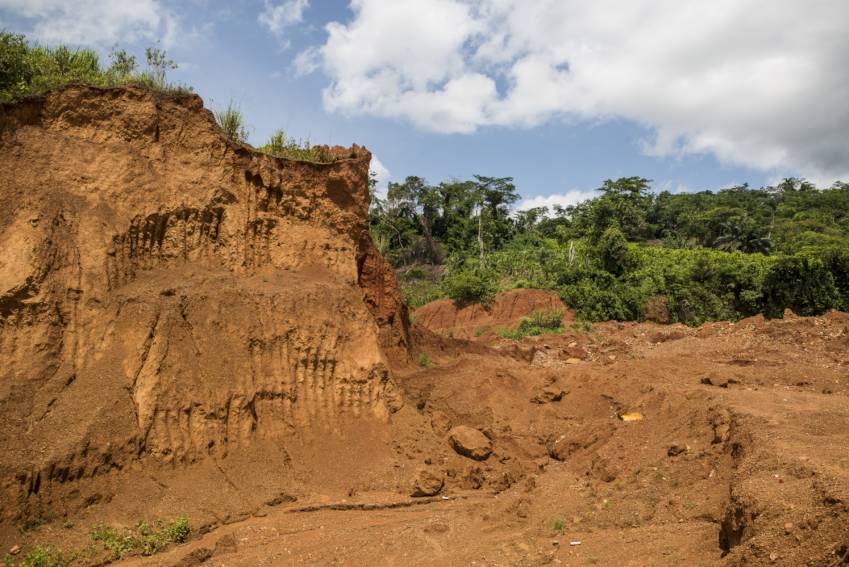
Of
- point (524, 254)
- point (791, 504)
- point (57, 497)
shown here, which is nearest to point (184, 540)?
point (57, 497)

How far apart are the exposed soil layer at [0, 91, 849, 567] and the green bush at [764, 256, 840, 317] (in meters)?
14.5

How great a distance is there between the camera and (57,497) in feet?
24.1

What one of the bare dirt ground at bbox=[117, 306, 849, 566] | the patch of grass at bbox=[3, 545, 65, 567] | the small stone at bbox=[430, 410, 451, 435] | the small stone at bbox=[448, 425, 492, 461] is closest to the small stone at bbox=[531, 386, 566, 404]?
the bare dirt ground at bbox=[117, 306, 849, 566]

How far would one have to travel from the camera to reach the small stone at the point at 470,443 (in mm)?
10742

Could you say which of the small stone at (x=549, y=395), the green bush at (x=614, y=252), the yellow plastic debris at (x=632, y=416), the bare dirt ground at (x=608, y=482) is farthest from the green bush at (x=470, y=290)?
the yellow plastic debris at (x=632, y=416)

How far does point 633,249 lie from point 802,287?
11143 mm

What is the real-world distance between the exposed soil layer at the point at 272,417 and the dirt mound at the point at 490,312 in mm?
17113

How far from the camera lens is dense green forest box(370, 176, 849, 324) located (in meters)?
27.2

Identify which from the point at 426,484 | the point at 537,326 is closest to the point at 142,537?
the point at 426,484

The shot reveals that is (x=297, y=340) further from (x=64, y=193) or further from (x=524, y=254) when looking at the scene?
(x=524, y=254)

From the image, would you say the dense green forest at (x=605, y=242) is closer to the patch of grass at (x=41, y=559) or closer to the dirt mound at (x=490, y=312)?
the dirt mound at (x=490, y=312)

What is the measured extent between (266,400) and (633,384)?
8.03 metres

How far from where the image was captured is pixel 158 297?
359 inches

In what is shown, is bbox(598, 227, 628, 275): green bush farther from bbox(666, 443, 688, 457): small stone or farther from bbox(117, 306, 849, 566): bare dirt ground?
bbox(666, 443, 688, 457): small stone
